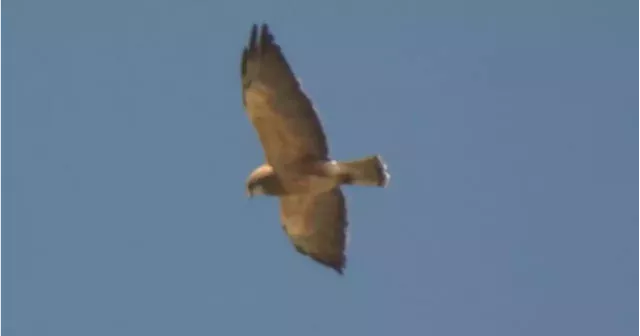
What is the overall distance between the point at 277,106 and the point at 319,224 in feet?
5.51

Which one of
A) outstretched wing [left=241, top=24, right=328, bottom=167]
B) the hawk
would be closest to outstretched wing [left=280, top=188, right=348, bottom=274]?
the hawk

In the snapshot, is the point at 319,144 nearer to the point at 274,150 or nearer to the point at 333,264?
the point at 274,150

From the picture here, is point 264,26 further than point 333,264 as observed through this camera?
No

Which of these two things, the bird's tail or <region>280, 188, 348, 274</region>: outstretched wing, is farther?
<region>280, 188, 348, 274</region>: outstretched wing

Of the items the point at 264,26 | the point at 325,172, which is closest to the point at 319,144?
the point at 325,172

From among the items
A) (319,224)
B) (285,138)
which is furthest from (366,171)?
(319,224)

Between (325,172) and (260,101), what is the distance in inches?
32.3

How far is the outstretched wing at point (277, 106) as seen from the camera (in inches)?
539

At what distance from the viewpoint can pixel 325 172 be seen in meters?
13.9

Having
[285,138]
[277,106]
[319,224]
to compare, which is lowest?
[319,224]

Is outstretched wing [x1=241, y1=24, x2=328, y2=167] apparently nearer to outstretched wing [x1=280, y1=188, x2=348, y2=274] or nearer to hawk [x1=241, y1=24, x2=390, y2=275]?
hawk [x1=241, y1=24, x2=390, y2=275]

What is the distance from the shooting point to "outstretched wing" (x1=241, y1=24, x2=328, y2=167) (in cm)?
1370

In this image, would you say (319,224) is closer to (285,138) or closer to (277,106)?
(285,138)

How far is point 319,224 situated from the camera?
15133 mm
